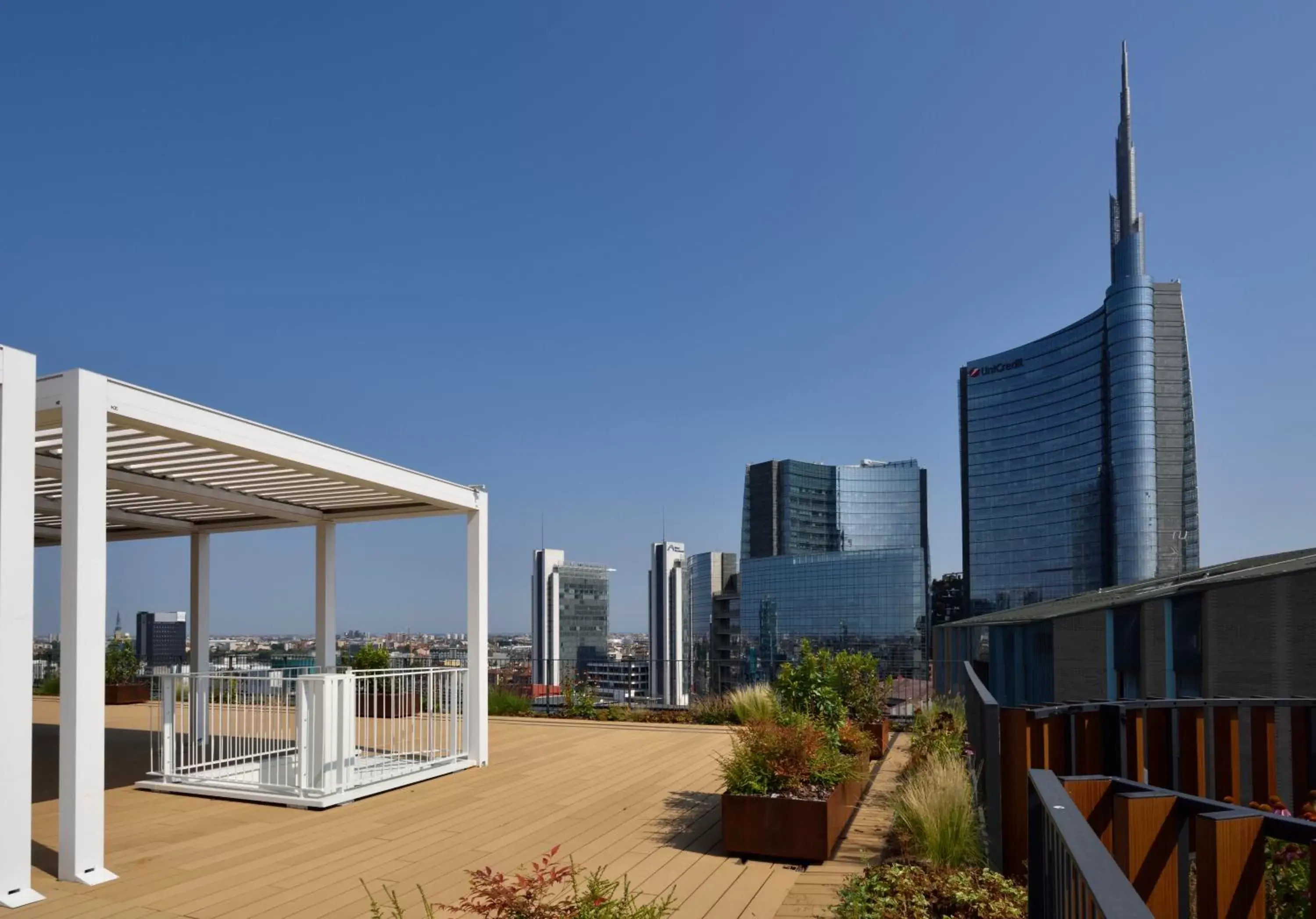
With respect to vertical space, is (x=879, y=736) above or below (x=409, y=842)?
below

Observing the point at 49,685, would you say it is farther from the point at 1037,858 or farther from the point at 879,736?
the point at 1037,858

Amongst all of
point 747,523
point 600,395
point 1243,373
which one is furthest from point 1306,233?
point 747,523

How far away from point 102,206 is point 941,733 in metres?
21.3

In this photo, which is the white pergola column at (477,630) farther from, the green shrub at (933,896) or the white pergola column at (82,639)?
the green shrub at (933,896)

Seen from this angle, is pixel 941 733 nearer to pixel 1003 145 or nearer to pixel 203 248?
pixel 1003 145

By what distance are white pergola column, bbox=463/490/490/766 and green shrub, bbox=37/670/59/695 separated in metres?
11.7

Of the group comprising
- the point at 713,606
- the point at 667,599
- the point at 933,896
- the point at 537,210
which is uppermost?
the point at 537,210

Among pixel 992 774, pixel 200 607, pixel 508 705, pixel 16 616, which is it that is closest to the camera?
pixel 992 774

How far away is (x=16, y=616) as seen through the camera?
500 centimetres

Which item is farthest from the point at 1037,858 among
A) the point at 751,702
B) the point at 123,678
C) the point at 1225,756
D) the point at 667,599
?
the point at 667,599

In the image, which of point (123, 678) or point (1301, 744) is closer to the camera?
point (1301, 744)

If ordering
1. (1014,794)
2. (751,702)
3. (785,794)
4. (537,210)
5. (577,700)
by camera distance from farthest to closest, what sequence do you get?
(537,210) → (577,700) → (751,702) → (785,794) → (1014,794)

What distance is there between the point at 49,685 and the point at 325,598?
1034 centimetres

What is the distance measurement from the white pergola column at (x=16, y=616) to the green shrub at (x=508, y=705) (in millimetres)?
9144
